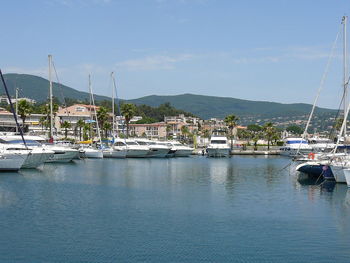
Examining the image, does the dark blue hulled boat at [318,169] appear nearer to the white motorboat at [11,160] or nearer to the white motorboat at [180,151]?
the white motorboat at [11,160]

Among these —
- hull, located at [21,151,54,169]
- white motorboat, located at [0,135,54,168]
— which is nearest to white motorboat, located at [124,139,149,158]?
white motorboat, located at [0,135,54,168]

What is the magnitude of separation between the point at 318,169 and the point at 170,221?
25711mm

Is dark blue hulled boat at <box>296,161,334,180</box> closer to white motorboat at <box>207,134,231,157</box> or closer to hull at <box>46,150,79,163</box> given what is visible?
hull at <box>46,150,79,163</box>

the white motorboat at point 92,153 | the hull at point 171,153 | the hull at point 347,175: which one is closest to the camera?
the hull at point 347,175

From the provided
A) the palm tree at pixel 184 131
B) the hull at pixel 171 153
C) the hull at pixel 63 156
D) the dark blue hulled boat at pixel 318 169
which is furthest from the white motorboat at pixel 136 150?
the palm tree at pixel 184 131

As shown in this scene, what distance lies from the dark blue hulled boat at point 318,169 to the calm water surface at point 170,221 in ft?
5.43

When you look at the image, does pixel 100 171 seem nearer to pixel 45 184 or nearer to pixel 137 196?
pixel 45 184

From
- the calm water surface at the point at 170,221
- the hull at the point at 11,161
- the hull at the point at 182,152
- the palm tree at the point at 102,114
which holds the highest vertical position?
the palm tree at the point at 102,114

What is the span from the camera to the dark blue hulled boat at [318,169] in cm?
4833

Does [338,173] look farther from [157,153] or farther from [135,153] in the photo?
[157,153]

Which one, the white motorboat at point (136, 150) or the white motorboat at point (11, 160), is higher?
the white motorboat at point (11, 160)

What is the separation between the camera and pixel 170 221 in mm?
30453

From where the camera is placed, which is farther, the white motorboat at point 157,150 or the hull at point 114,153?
the white motorboat at point 157,150

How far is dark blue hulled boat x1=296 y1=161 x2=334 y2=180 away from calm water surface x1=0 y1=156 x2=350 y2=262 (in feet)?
5.43
